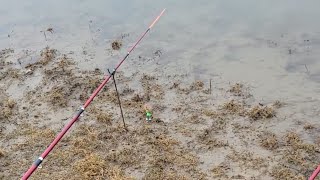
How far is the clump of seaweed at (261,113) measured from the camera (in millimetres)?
8977

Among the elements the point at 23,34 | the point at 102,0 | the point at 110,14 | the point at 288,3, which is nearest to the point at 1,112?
the point at 23,34

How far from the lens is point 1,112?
10.1 metres

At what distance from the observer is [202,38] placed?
40.4ft

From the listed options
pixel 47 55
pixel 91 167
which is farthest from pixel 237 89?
pixel 47 55

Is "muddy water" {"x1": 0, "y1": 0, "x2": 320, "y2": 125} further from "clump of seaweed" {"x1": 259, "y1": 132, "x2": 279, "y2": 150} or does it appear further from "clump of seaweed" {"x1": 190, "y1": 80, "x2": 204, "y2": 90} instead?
"clump of seaweed" {"x1": 259, "y1": 132, "x2": 279, "y2": 150}

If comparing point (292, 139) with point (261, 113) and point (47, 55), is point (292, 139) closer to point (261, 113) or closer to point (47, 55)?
point (261, 113)

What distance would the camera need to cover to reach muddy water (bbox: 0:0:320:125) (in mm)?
10344

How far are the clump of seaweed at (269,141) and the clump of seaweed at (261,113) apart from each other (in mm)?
544

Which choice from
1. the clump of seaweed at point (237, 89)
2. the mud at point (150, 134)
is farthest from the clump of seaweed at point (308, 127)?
the clump of seaweed at point (237, 89)

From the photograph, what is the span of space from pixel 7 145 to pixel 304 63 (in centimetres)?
693

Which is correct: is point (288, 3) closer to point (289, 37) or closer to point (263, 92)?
point (289, 37)

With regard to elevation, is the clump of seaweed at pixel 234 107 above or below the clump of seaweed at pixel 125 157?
above

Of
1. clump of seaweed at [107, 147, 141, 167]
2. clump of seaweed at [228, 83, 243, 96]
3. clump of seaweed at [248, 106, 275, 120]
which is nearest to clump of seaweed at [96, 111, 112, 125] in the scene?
clump of seaweed at [107, 147, 141, 167]

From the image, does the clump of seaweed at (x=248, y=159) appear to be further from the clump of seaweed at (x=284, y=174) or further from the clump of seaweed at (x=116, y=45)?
the clump of seaweed at (x=116, y=45)
